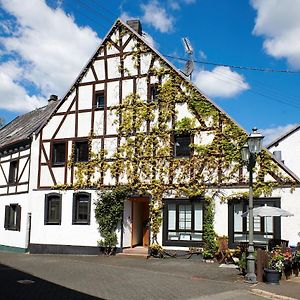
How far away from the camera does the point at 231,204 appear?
18.1 m

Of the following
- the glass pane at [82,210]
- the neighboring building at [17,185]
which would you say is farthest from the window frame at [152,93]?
the neighboring building at [17,185]

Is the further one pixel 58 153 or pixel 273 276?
pixel 58 153

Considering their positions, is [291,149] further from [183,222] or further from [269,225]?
[183,222]

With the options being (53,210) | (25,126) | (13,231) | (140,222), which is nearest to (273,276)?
(140,222)

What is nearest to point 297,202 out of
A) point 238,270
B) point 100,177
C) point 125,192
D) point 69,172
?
point 238,270

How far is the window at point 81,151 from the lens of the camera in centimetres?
2156

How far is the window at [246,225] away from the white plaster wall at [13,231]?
1095cm

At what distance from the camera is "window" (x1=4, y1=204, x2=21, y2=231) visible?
23266mm

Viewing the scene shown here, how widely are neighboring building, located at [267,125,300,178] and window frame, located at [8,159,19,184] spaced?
1593 centimetres

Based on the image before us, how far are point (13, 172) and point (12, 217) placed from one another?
2.57 metres

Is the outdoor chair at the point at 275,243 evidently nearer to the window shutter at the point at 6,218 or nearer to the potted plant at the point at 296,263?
the potted plant at the point at 296,263

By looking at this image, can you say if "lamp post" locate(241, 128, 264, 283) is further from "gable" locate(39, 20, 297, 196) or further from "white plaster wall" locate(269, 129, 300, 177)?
"white plaster wall" locate(269, 129, 300, 177)

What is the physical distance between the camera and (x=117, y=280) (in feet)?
42.9

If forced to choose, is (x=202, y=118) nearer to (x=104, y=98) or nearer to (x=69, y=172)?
(x=104, y=98)
